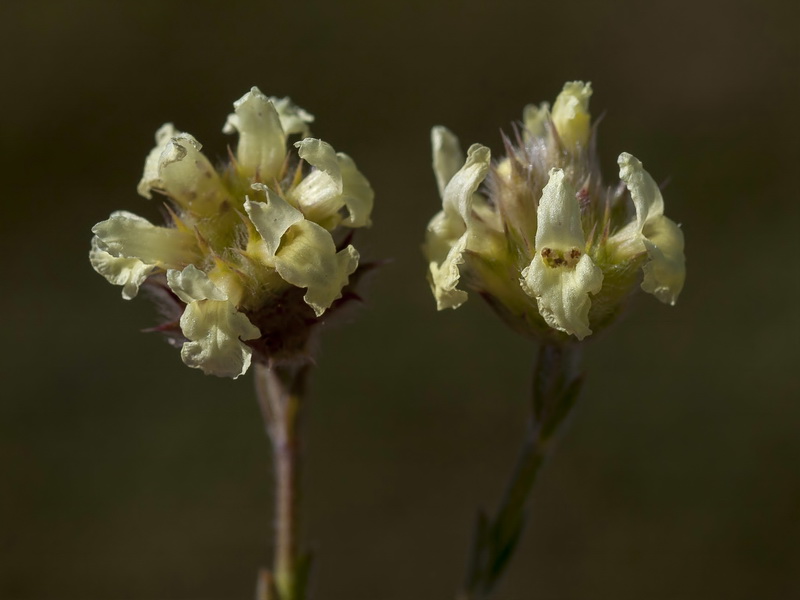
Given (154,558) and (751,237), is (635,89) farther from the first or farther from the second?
(154,558)

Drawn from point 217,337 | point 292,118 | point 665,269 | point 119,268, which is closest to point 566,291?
point 665,269

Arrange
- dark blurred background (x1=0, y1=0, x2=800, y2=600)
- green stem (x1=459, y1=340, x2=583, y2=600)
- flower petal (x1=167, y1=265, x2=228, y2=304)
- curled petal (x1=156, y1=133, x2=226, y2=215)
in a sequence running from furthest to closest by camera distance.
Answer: dark blurred background (x1=0, y1=0, x2=800, y2=600) < green stem (x1=459, y1=340, x2=583, y2=600) < curled petal (x1=156, y1=133, x2=226, y2=215) < flower petal (x1=167, y1=265, x2=228, y2=304)

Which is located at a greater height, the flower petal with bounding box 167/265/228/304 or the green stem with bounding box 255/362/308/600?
the flower petal with bounding box 167/265/228/304

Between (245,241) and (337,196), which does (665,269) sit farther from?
(245,241)

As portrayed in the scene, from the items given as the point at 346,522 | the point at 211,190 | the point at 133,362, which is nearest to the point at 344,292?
the point at 211,190

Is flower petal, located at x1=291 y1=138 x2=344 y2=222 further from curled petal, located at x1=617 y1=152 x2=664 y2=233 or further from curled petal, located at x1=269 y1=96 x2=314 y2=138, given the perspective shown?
curled petal, located at x1=617 y1=152 x2=664 y2=233

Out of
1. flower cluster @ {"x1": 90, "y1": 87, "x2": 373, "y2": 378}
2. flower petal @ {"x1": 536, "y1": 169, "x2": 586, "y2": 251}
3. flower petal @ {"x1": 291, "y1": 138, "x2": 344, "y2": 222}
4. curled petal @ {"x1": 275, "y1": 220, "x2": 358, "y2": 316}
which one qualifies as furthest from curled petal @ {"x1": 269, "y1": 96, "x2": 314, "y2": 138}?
flower petal @ {"x1": 536, "y1": 169, "x2": 586, "y2": 251}

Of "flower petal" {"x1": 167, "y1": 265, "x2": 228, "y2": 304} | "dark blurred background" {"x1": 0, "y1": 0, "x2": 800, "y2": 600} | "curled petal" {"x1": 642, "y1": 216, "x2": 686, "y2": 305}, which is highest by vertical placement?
"flower petal" {"x1": 167, "y1": 265, "x2": 228, "y2": 304}

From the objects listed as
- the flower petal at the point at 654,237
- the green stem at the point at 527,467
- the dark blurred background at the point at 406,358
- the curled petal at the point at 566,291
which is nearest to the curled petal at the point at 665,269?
the flower petal at the point at 654,237
